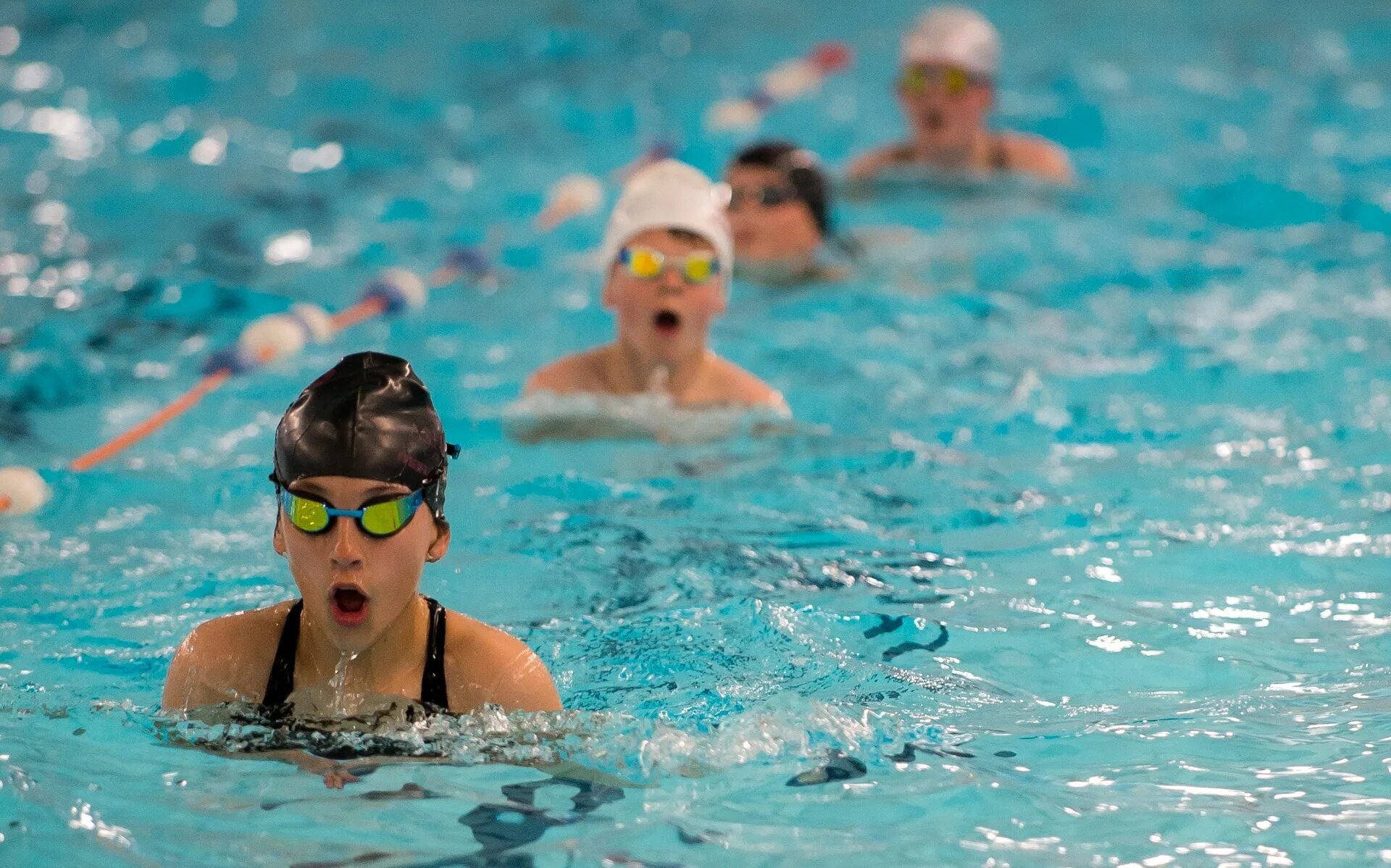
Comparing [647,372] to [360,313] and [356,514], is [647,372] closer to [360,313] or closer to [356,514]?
[360,313]

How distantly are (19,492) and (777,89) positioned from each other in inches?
236

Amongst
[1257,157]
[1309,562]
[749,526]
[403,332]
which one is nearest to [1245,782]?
[1309,562]

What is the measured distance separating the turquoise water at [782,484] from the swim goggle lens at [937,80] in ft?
1.85

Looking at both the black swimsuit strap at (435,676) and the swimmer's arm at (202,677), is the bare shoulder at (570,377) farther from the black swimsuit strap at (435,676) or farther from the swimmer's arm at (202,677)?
the swimmer's arm at (202,677)

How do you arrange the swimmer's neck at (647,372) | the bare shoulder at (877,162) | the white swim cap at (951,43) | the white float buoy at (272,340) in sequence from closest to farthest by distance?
the swimmer's neck at (647,372) → the white float buoy at (272,340) → the white swim cap at (951,43) → the bare shoulder at (877,162)

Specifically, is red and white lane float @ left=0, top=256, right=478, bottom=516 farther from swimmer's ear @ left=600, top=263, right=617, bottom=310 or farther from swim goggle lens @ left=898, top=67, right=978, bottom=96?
swim goggle lens @ left=898, top=67, right=978, bottom=96

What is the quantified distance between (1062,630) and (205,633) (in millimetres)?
2122

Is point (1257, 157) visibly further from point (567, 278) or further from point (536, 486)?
point (536, 486)

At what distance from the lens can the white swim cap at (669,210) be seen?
5641mm

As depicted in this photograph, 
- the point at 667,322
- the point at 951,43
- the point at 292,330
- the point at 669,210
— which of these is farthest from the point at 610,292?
the point at 951,43

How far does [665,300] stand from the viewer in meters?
5.56

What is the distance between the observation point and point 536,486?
17.7ft

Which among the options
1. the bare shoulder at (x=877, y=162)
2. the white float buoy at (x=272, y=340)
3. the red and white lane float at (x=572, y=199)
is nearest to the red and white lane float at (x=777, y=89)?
the red and white lane float at (x=572, y=199)

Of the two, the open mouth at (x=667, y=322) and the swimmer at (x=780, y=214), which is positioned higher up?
the swimmer at (x=780, y=214)
